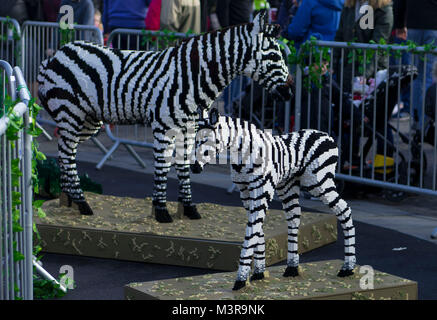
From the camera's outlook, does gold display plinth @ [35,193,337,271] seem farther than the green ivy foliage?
No

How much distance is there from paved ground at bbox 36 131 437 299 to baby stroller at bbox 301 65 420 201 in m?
0.36

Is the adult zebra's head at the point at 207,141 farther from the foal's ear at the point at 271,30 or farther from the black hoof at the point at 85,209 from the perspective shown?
the black hoof at the point at 85,209

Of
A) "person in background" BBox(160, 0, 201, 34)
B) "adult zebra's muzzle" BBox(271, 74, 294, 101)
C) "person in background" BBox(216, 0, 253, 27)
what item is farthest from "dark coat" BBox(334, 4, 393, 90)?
"adult zebra's muzzle" BBox(271, 74, 294, 101)

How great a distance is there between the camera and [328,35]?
11.8 meters

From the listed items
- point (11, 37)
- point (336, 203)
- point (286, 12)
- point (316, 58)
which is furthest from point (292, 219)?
point (286, 12)

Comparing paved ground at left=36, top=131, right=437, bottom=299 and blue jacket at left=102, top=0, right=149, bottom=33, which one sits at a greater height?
blue jacket at left=102, top=0, right=149, bottom=33

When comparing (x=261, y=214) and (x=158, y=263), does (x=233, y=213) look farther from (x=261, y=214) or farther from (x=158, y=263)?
(x=261, y=214)

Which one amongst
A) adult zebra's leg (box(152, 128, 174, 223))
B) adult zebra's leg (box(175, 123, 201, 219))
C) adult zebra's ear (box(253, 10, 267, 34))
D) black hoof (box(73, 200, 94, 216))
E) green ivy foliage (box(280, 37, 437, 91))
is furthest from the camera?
green ivy foliage (box(280, 37, 437, 91))

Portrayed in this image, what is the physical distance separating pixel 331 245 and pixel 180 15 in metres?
5.82

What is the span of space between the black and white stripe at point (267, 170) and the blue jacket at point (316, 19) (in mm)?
5132

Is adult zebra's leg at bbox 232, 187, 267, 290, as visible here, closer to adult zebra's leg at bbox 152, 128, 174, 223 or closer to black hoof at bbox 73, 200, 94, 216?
adult zebra's leg at bbox 152, 128, 174, 223

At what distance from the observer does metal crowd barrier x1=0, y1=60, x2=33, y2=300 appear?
4.74 metres

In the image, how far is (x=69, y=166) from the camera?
8.73m
